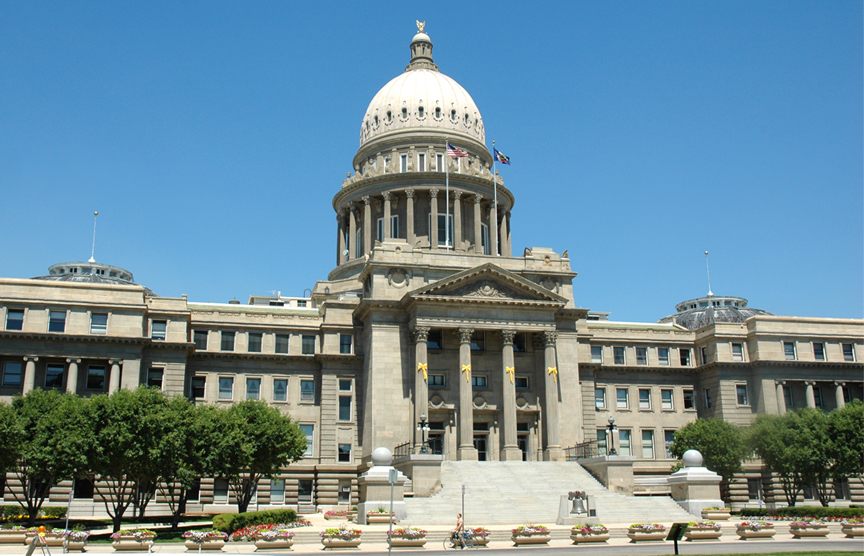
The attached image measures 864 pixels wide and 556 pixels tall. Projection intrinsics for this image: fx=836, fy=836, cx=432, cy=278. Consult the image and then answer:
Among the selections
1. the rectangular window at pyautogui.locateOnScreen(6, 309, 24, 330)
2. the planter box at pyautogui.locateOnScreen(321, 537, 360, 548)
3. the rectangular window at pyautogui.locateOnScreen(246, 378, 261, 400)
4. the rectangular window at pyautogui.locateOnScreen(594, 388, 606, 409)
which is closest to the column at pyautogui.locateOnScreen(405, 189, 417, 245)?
the rectangular window at pyautogui.locateOnScreen(246, 378, 261, 400)

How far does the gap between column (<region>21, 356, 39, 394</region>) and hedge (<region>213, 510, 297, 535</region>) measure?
1042 inches

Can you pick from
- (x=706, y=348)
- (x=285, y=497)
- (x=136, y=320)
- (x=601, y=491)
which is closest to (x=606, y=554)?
(x=601, y=491)

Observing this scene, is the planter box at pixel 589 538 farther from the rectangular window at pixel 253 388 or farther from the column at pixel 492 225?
the column at pixel 492 225

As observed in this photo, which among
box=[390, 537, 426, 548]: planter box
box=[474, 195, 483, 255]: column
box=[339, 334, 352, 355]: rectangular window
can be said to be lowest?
box=[390, 537, 426, 548]: planter box

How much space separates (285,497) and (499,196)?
1639 inches

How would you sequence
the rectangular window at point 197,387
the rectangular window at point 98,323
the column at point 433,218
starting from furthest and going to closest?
the column at point 433,218, the rectangular window at point 197,387, the rectangular window at point 98,323

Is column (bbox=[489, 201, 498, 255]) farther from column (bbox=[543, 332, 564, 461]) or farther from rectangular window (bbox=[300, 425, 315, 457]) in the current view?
rectangular window (bbox=[300, 425, 315, 457])

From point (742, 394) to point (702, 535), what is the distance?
141ft

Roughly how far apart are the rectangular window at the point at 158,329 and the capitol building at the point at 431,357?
1.19 ft

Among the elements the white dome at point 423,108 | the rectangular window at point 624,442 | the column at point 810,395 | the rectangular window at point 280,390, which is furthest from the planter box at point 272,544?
the white dome at point 423,108

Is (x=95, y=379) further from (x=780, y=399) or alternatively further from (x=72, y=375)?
(x=780, y=399)

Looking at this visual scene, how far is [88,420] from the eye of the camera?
1987 inches

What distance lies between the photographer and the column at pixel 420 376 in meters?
65.9

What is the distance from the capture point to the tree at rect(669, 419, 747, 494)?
71.2 m
